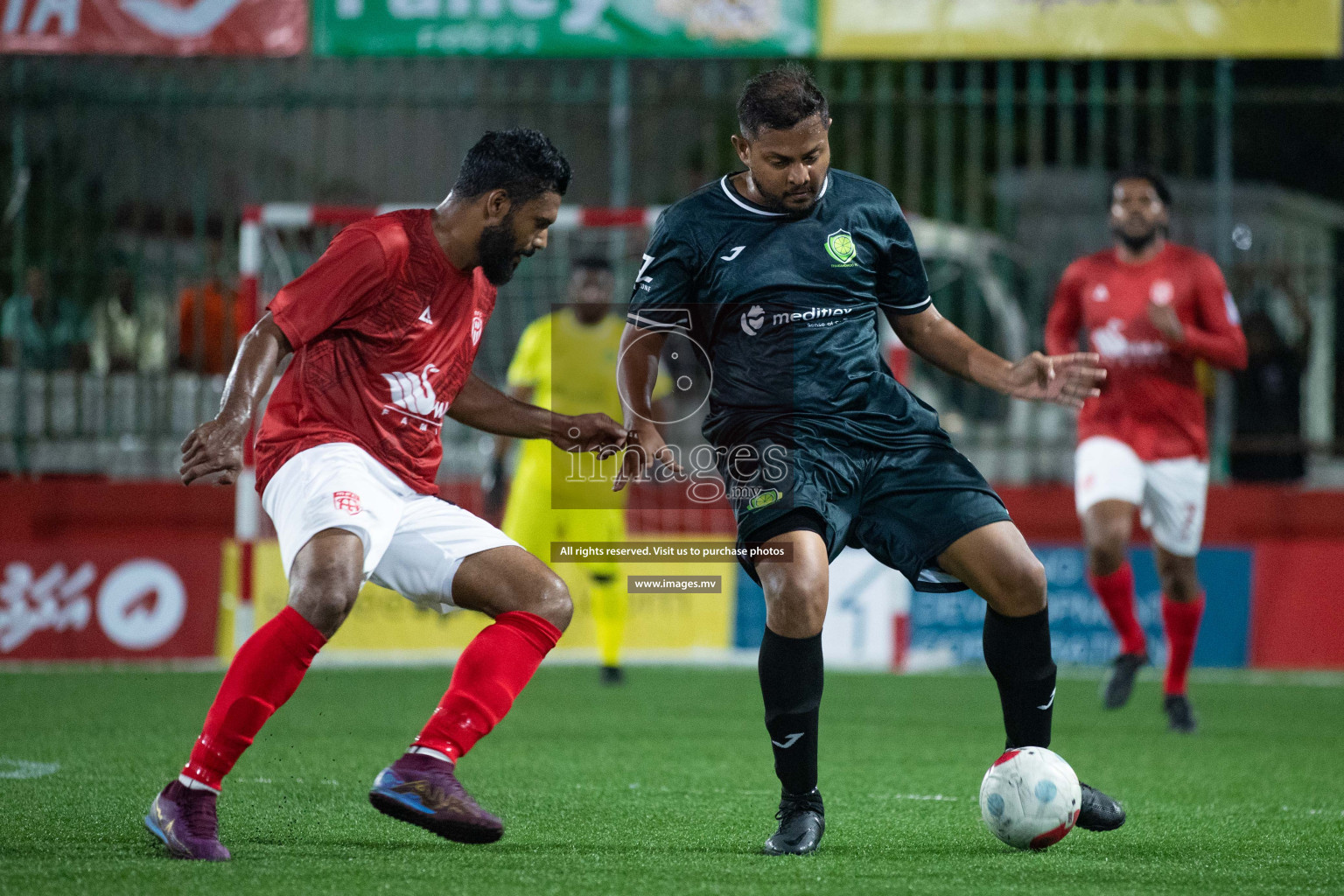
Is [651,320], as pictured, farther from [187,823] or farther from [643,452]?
[187,823]

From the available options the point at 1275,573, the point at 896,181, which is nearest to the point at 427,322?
the point at 1275,573

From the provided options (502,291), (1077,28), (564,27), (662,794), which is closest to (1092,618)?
(1077,28)

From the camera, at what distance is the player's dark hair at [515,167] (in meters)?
4.41

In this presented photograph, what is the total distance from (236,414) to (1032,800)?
2175 mm

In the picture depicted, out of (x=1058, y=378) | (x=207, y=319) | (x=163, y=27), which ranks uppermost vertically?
(x=163, y=27)

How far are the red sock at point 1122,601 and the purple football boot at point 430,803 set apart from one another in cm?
441

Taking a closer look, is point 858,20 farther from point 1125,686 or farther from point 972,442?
point 1125,686

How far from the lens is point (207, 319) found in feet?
36.8

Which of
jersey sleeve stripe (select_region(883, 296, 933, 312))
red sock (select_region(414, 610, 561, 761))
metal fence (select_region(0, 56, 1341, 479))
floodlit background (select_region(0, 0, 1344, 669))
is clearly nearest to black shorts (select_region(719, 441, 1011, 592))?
jersey sleeve stripe (select_region(883, 296, 933, 312))

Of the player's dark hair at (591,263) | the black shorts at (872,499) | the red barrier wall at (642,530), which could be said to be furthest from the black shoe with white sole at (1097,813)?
the red barrier wall at (642,530)

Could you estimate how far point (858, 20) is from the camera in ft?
35.9

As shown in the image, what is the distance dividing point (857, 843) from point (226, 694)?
167cm

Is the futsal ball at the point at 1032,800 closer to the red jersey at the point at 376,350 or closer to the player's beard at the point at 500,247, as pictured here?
the red jersey at the point at 376,350

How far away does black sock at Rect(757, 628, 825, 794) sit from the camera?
4.37 meters
